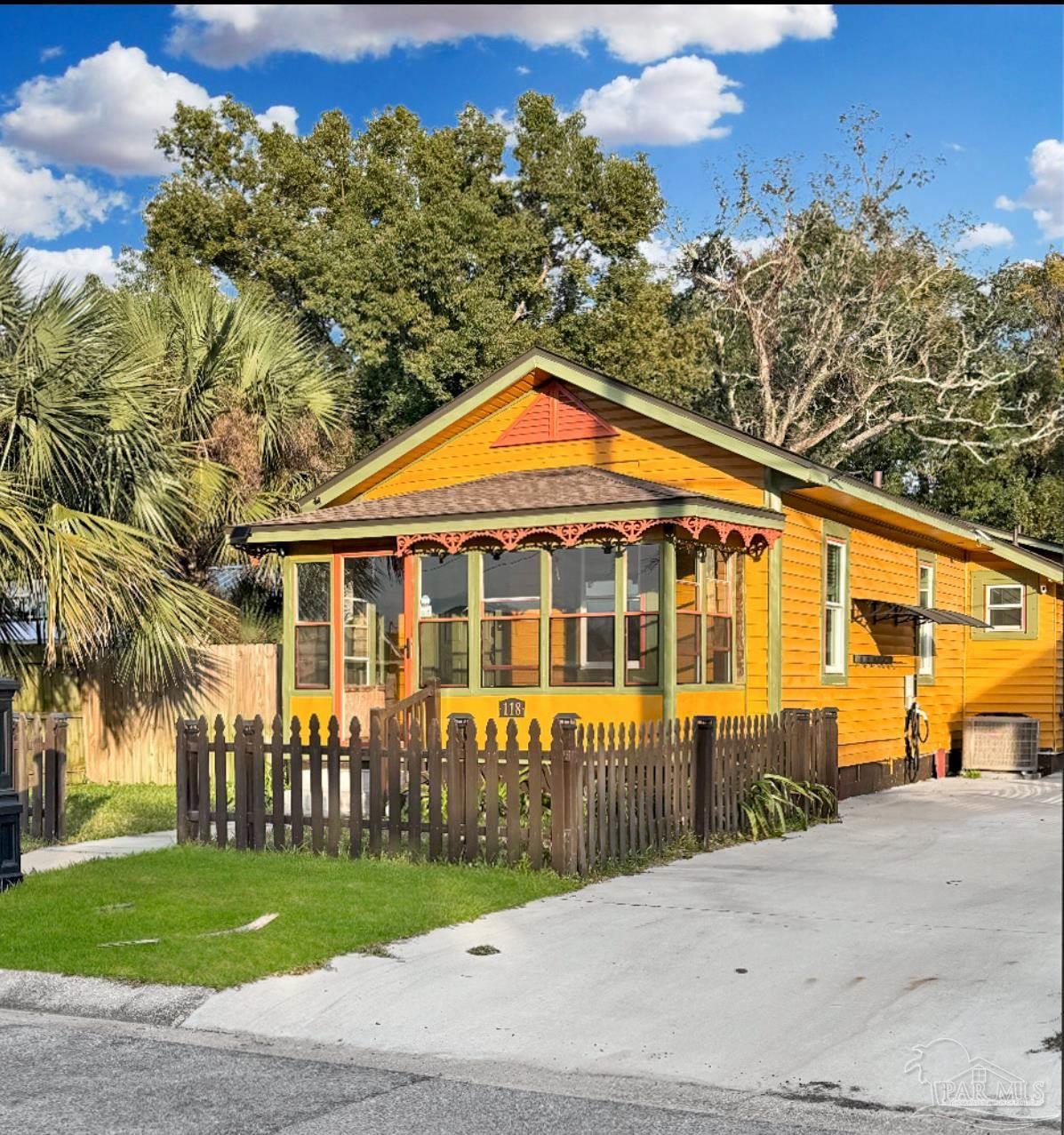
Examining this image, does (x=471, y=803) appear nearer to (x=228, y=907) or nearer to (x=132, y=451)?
(x=228, y=907)

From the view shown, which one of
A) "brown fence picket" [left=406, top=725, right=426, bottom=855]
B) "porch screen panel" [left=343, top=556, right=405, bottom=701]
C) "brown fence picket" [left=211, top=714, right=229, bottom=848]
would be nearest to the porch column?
"porch screen panel" [left=343, top=556, right=405, bottom=701]

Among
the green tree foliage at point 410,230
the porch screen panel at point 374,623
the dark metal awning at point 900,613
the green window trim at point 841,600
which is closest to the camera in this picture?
the green window trim at point 841,600

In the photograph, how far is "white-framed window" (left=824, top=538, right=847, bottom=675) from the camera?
20.0 m

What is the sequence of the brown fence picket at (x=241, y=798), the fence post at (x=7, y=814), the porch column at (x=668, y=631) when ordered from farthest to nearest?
the porch column at (x=668, y=631), the brown fence picket at (x=241, y=798), the fence post at (x=7, y=814)

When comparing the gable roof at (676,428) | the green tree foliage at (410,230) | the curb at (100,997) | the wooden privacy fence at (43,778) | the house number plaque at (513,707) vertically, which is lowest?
Result: the curb at (100,997)

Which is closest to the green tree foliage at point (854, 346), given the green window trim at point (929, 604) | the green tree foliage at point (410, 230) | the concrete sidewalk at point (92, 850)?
the green tree foliage at point (410, 230)

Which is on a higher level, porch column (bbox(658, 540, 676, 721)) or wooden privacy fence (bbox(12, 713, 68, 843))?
porch column (bbox(658, 540, 676, 721))

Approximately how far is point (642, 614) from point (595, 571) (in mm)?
3541

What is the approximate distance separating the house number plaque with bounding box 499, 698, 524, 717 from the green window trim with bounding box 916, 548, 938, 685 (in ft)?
27.7

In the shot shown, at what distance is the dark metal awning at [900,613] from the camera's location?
69.4ft

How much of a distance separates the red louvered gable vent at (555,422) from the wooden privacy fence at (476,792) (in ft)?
21.1

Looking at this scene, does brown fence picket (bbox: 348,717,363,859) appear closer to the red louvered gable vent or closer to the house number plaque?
the house number plaque

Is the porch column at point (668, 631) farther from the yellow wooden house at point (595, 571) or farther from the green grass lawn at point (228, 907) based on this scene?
the green grass lawn at point (228, 907)

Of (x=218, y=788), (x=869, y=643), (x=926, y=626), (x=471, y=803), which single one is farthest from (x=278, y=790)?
(x=926, y=626)
